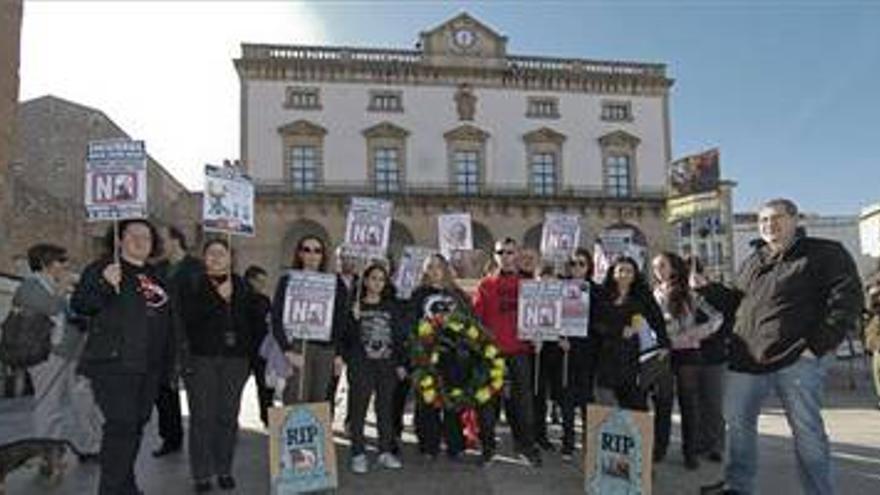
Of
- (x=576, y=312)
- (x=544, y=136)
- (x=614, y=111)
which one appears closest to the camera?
(x=576, y=312)

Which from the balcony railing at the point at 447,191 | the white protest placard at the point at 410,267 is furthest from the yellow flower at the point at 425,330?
the balcony railing at the point at 447,191

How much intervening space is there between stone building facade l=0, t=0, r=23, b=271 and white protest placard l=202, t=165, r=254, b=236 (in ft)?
33.9

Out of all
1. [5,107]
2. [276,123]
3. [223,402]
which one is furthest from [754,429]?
[276,123]

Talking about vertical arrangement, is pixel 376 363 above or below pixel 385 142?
below

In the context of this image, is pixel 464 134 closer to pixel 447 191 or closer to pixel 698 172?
pixel 447 191

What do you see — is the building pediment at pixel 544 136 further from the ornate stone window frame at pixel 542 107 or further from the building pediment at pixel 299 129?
the building pediment at pixel 299 129

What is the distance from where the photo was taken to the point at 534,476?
306 inches

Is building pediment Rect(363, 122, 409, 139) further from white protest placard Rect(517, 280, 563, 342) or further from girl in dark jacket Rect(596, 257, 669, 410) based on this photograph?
girl in dark jacket Rect(596, 257, 669, 410)

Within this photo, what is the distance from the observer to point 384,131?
1923 inches

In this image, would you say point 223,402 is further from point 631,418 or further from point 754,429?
point 754,429

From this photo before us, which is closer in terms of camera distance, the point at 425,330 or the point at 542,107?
the point at 425,330

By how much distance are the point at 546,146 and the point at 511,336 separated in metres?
42.9

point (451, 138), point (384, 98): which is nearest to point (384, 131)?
point (384, 98)

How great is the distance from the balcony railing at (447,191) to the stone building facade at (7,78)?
28786 mm
